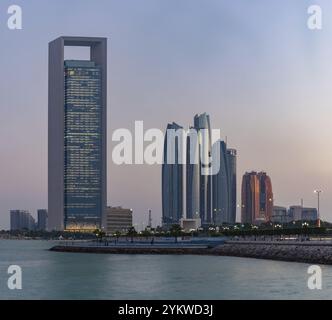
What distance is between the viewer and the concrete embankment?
281 feet

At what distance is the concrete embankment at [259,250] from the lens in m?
85.6

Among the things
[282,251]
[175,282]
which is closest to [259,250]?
[282,251]

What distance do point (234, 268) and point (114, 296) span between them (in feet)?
90.9

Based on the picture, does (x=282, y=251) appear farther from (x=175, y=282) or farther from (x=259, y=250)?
(x=175, y=282)

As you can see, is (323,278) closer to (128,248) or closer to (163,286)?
(163,286)

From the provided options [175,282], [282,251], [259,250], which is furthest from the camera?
[259,250]

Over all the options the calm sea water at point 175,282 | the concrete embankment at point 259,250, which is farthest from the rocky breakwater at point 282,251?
the calm sea water at point 175,282

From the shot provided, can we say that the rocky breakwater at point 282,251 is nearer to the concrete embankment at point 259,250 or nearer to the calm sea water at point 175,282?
the concrete embankment at point 259,250

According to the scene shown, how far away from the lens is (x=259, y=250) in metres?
105

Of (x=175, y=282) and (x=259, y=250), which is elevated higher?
(x=175, y=282)

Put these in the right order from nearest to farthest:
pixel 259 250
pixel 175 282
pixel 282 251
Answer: pixel 175 282, pixel 282 251, pixel 259 250

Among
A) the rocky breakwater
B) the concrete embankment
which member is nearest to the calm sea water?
the rocky breakwater

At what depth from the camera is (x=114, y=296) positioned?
56.4 meters

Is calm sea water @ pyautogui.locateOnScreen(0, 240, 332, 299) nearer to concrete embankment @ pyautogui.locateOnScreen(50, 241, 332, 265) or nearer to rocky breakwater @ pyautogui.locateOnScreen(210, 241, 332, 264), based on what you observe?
rocky breakwater @ pyautogui.locateOnScreen(210, 241, 332, 264)
